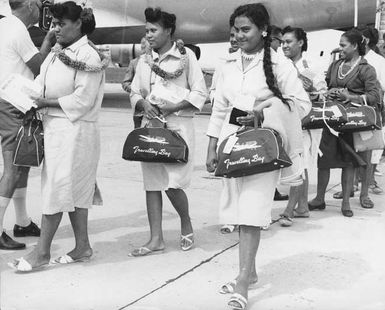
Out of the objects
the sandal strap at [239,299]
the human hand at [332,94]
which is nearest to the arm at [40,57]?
the sandal strap at [239,299]

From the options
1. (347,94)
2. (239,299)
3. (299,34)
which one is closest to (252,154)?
(239,299)

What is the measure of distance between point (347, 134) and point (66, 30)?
9.80ft

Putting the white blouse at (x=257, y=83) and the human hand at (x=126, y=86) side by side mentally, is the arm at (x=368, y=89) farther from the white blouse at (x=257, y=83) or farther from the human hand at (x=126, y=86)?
the white blouse at (x=257, y=83)

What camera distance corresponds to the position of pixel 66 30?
3730 mm

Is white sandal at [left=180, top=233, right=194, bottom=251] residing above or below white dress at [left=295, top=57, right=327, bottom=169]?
below

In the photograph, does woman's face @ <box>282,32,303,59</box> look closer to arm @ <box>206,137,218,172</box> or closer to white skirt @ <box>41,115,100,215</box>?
arm @ <box>206,137,218,172</box>

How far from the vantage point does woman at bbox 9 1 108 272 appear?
3650 millimetres

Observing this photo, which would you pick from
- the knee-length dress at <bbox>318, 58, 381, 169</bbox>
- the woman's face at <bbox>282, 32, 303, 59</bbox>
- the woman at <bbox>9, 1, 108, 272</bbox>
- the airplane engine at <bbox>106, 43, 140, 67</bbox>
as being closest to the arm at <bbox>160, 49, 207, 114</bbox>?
the woman at <bbox>9, 1, 108, 272</bbox>

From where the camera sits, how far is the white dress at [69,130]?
3646mm

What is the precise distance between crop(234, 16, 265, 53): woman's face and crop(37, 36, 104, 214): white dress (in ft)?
3.14

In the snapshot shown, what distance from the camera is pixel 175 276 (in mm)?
3717

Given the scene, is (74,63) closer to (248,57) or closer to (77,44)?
(77,44)

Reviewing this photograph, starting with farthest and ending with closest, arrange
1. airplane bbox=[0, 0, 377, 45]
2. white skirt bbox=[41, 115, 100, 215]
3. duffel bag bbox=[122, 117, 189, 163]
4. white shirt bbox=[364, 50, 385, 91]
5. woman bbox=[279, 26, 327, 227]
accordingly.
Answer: airplane bbox=[0, 0, 377, 45]
white shirt bbox=[364, 50, 385, 91]
woman bbox=[279, 26, 327, 227]
duffel bag bbox=[122, 117, 189, 163]
white skirt bbox=[41, 115, 100, 215]

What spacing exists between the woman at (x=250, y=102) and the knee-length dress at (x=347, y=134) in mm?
2223
